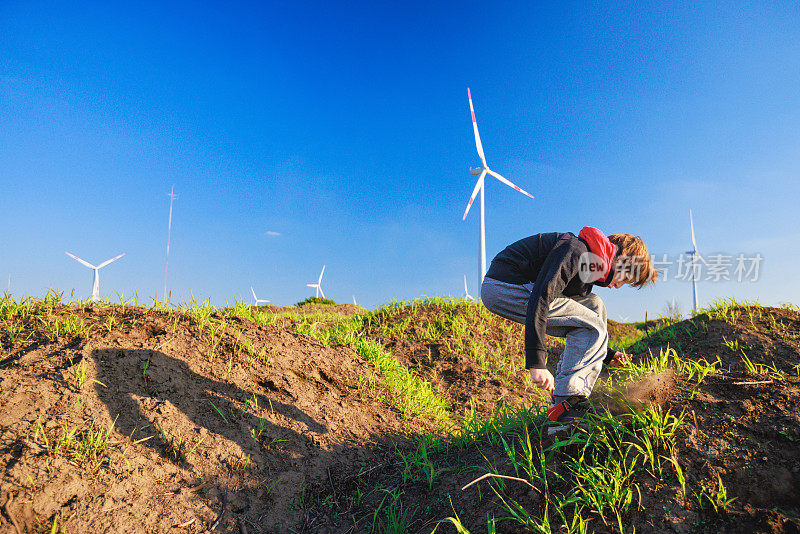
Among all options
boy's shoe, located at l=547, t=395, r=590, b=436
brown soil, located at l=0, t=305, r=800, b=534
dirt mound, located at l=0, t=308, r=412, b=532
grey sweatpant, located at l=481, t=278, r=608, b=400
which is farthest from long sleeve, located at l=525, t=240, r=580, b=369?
dirt mound, located at l=0, t=308, r=412, b=532

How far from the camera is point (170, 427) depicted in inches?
158

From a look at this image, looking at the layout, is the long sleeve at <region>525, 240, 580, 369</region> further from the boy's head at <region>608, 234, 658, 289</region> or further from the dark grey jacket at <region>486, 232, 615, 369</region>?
the boy's head at <region>608, 234, 658, 289</region>

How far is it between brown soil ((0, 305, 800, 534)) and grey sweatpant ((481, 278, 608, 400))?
0.43 metres

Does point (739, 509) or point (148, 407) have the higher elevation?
point (148, 407)

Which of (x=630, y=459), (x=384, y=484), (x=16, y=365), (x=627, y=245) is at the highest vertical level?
(x=627, y=245)

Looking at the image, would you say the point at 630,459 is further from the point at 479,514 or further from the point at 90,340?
the point at 90,340

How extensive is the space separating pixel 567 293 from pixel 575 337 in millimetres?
473

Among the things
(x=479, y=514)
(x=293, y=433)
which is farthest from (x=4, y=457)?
(x=479, y=514)

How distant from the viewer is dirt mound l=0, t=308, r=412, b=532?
329 cm

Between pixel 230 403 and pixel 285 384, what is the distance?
71 centimetres

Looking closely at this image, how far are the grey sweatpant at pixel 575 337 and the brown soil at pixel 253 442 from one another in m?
0.43

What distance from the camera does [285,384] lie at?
5.11 m

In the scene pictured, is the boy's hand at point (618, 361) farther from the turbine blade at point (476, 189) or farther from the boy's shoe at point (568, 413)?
the turbine blade at point (476, 189)

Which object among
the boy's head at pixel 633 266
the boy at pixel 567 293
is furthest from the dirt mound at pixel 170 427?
the boy's head at pixel 633 266
